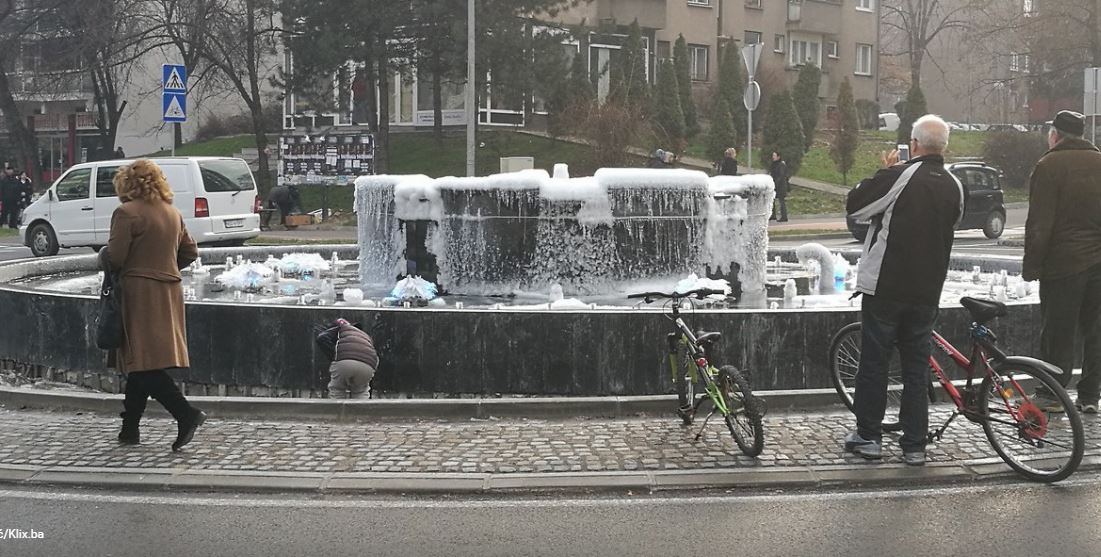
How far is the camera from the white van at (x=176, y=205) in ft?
76.8

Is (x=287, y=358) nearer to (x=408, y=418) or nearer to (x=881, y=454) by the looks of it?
(x=408, y=418)

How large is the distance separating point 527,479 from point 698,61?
46.6 metres

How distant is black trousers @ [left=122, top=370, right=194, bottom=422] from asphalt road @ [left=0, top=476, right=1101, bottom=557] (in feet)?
2.99

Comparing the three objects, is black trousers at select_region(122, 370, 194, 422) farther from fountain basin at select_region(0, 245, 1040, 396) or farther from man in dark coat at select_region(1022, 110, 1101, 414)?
man in dark coat at select_region(1022, 110, 1101, 414)

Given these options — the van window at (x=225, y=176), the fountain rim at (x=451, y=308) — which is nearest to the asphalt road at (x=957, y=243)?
the van window at (x=225, y=176)

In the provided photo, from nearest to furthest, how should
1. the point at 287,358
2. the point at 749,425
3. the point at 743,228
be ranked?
the point at 749,425 < the point at 287,358 < the point at 743,228

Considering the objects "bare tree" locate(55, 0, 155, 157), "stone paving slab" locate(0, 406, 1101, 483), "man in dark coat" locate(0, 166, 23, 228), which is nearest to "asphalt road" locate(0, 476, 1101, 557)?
"stone paving slab" locate(0, 406, 1101, 483)

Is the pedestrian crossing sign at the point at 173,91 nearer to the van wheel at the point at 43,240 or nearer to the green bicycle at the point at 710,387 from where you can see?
the van wheel at the point at 43,240

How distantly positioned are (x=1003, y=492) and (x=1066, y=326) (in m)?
1.94

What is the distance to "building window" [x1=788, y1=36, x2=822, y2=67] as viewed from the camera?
55312 millimetres

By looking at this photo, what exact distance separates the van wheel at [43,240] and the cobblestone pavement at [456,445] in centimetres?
1804

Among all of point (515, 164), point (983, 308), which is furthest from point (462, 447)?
point (515, 164)

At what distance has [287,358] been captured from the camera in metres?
9.33

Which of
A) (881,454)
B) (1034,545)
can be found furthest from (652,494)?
(1034,545)
